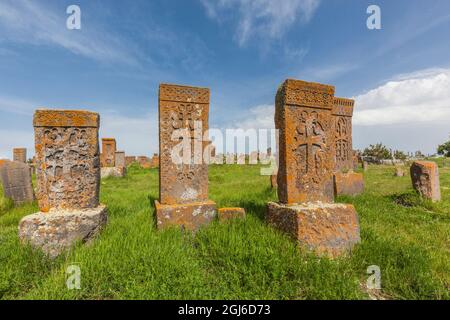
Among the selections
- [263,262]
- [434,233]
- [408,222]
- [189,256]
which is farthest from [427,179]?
[189,256]

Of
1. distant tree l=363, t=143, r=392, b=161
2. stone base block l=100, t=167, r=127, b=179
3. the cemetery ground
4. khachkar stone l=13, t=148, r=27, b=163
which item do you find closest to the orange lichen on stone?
the cemetery ground

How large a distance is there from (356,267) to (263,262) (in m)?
0.99

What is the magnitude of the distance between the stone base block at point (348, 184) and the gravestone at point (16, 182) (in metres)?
7.67

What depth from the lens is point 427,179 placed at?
17.2ft

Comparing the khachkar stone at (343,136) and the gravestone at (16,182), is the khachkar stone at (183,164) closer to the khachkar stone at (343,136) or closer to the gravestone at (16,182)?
the gravestone at (16,182)

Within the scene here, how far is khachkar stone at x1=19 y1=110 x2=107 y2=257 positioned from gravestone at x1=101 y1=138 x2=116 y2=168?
36.6 ft

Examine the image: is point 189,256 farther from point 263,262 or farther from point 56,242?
point 56,242

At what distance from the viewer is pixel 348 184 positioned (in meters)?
6.23

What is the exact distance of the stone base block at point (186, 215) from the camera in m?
3.38

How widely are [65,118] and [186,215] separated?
6.65 feet

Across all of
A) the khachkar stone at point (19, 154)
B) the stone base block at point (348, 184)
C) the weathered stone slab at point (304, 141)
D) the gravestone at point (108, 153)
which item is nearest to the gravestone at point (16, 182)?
the weathered stone slab at point (304, 141)

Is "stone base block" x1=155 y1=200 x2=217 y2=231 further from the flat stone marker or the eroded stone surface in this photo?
the flat stone marker

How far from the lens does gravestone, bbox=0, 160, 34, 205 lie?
5.53 m
